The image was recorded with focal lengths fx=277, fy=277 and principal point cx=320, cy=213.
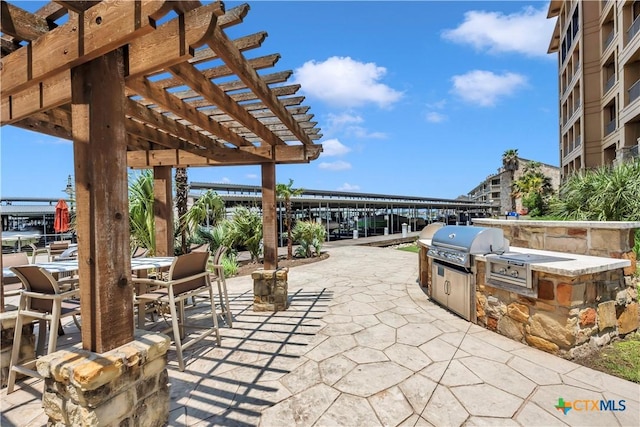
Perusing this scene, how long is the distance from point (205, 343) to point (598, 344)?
4.21 m

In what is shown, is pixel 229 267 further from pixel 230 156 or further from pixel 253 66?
pixel 253 66

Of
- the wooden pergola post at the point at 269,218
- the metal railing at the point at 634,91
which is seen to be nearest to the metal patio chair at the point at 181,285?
the wooden pergola post at the point at 269,218

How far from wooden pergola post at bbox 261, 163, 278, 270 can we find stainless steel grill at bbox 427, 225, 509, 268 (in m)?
2.55

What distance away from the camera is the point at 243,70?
230 cm

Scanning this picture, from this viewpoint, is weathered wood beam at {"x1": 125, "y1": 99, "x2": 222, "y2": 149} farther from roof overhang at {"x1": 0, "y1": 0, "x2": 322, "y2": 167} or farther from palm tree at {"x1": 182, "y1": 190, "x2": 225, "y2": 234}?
palm tree at {"x1": 182, "y1": 190, "x2": 225, "y2": 234}

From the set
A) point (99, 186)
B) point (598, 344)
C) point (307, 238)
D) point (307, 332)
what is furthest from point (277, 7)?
point (307, 238)

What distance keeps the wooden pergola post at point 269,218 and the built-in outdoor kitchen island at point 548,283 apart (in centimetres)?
250

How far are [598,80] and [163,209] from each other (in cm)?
2173

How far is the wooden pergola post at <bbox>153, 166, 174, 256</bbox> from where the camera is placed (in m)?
4.84

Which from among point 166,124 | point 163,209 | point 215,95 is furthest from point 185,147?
point 215,95

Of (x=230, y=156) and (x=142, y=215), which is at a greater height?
(x=230, y=156)

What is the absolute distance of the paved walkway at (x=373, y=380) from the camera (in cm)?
196

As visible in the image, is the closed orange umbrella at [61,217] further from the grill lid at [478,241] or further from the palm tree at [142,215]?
the grill lid at [478,241]

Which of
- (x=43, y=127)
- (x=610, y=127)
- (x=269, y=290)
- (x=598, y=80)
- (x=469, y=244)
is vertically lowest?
(x=269, y=290)
